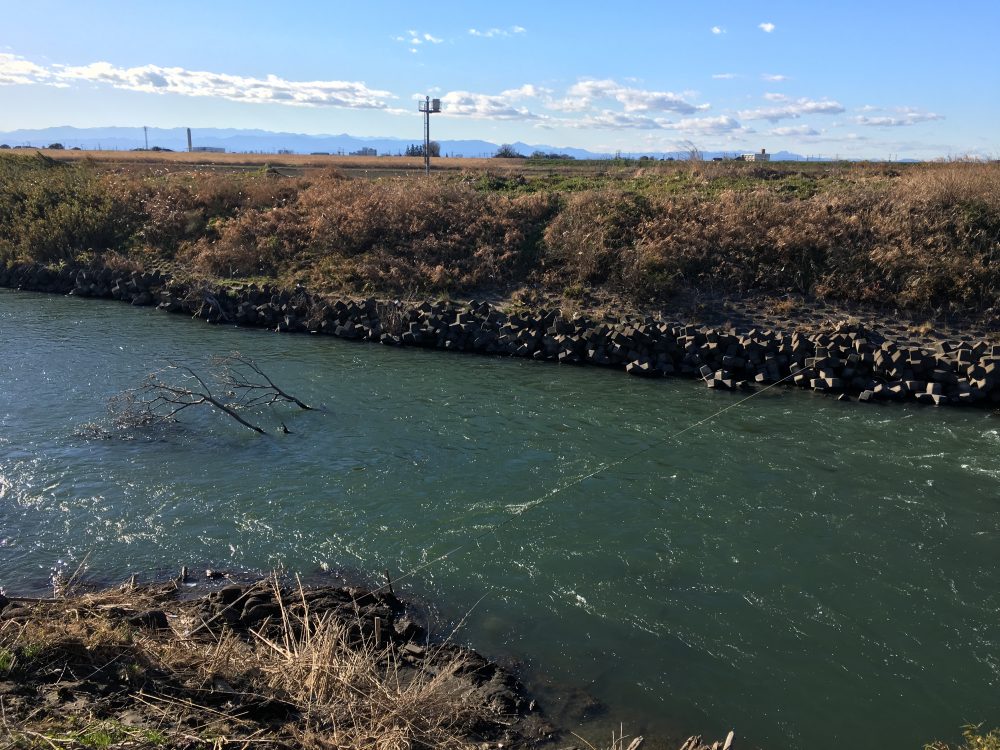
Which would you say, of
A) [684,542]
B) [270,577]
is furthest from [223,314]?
[684,542]

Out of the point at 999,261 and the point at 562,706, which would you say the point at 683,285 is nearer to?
the point at 999,261

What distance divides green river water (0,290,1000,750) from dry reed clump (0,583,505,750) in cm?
175

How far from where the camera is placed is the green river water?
25.5 feet

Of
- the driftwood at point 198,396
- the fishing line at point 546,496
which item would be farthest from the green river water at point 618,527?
the driftwood at point 198,396

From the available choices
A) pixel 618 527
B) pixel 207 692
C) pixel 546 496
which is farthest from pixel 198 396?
pixel 207 692

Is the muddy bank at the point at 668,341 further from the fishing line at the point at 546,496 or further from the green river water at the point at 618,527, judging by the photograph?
the fishing line at the point at 546,496

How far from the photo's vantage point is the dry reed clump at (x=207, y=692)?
5.43 meters

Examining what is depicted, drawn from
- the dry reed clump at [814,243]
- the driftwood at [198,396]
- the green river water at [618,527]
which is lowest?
the green river water at [618,527]

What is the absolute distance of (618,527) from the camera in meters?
10.9

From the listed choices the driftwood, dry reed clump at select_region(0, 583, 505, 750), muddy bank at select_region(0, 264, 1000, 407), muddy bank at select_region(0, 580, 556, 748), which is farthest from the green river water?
dry reed clump at select_region(0, 583, 505, 750)

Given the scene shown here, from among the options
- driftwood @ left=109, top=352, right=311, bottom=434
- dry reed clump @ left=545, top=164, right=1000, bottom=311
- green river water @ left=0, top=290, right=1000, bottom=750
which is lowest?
green river water @ left=0, top=290, right=1000, bottom=750

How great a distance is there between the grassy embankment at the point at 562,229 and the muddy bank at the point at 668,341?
6.38 ft

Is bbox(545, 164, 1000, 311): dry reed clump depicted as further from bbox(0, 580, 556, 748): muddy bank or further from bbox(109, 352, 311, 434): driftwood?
bbox(0, 580, 556, 748): muddy bank

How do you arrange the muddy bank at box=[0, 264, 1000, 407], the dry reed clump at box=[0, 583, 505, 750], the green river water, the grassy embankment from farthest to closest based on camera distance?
the grassy embankment < the muddy bank at box=[0, 264, 1000, 407] < the green river water < the dry reed clump at box=[0, 583, 505, 750]
